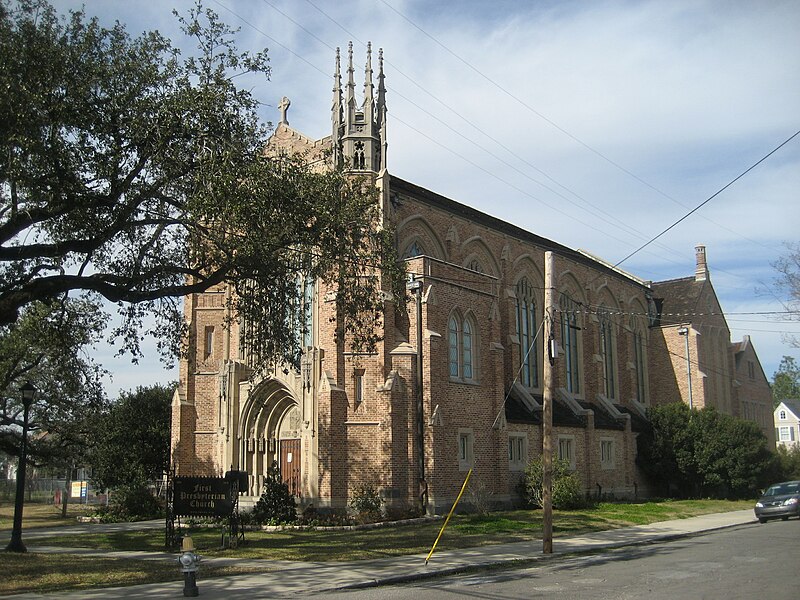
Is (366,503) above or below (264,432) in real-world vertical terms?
below

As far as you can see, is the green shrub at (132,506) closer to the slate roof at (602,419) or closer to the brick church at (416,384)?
the brick church at (416,384)

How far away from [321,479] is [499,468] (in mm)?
7160

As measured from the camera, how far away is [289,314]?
2073 cm

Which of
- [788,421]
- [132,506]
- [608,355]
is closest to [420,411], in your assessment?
[132,506]

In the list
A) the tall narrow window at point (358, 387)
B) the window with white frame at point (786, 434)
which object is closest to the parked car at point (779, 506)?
the tall narrow window at point (358, 387)

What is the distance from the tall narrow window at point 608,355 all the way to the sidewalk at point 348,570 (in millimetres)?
20846

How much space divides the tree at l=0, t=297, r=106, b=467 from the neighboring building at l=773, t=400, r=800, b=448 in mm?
85222

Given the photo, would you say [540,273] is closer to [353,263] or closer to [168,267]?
[353,263]

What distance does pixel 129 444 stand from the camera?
108 feet

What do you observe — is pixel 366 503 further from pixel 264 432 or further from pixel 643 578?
pixel 643 578

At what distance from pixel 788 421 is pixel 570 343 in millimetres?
71362

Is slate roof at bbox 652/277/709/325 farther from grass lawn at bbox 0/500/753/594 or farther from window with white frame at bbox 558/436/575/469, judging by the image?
grass lawn at bbox 0/500/753/594

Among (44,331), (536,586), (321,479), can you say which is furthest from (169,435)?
(536,586)

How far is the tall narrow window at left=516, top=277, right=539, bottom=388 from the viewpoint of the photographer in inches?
1406
